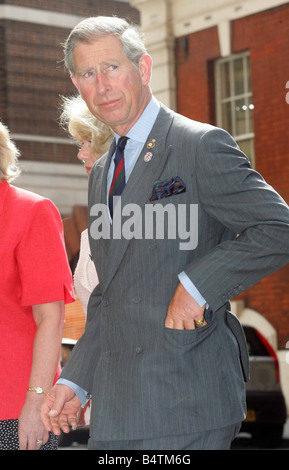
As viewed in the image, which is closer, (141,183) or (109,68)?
(141,183)

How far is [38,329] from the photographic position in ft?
11.4

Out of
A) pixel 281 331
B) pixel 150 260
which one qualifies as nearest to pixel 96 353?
pixel 150 260

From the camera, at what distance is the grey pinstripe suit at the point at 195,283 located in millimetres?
2639

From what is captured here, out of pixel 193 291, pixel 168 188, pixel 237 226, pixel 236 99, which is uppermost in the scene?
pixel 236 99

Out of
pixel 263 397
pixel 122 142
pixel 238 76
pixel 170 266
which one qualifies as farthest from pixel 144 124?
pixel 238 76

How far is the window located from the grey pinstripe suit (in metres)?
11.3

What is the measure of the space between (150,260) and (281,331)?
440 inches

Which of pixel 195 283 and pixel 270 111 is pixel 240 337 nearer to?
pixel 195 283

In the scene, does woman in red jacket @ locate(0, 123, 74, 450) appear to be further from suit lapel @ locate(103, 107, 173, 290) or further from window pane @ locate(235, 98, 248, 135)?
window pane @ locate(235, 98, 248, 135)

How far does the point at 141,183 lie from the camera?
110 inches

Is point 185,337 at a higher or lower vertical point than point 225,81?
lower

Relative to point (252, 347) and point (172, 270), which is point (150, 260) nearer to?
point (172, 270)

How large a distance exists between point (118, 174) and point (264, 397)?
25.9 feet

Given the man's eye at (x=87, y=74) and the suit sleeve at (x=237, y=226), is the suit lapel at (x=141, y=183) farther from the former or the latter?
the man's eye at (x=87, y=74)
